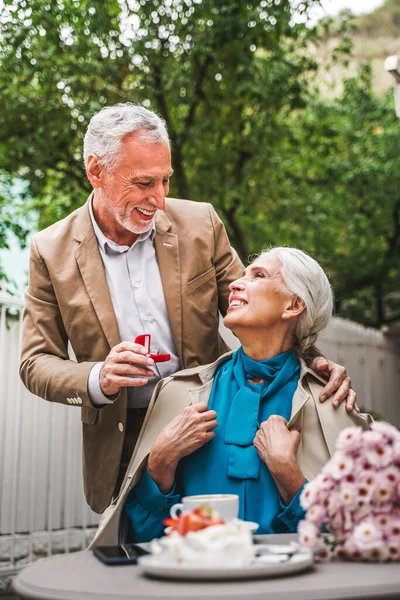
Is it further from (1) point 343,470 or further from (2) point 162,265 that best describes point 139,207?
(1) point 343,470

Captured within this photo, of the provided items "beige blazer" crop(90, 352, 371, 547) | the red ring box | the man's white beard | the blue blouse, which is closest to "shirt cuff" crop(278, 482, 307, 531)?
the blue blouse

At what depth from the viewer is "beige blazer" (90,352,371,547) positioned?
2.49 meters

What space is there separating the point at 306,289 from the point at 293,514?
2.90 ft

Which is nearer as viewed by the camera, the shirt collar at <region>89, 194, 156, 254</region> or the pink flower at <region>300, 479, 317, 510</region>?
the pink flower at <region>300, 479, 317, 510</region>

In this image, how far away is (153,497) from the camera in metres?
2.51

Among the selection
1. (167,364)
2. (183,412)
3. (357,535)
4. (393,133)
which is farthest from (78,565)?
(393,133)

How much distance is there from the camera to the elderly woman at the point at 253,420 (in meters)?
2.44

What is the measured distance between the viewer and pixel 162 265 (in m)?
3.12

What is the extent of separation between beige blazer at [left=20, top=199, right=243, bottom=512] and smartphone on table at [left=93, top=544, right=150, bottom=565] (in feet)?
3.51

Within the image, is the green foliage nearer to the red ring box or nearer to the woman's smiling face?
the woman's smiling face

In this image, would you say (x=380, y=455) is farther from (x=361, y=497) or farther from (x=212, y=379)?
(x=212, y=379)

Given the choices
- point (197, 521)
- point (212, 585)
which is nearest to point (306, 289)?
point (197, 521)

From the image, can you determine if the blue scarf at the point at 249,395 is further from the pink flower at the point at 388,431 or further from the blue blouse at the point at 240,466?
the pink flower at the point at 388,431

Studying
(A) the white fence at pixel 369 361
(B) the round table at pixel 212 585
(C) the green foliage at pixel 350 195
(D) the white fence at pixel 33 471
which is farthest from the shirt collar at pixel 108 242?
(C) the green foliage at pixel 350 195
